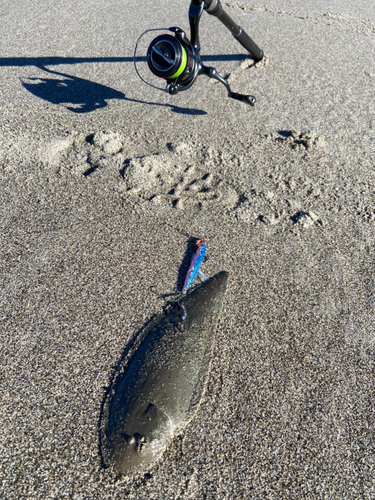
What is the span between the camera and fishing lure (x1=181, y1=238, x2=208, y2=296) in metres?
2.76

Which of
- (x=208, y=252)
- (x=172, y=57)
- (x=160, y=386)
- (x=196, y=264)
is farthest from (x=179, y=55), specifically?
(x=160, y=386)

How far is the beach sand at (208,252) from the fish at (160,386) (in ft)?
0.25

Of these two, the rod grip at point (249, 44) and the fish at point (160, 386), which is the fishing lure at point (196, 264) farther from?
the rod grip at point (249, 44)

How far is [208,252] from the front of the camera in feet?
9.77

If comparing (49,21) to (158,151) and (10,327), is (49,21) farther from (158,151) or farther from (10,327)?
(10,327)

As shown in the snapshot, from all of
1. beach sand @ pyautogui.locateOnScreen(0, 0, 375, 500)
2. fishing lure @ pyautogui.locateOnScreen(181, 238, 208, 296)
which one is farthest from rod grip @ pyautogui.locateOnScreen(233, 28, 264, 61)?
fishing lure @ pyautogui.locateOnScreen(181, 238, 208, 296)

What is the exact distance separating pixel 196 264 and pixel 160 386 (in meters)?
1.02

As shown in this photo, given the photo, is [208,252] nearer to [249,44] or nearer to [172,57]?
[172,57]

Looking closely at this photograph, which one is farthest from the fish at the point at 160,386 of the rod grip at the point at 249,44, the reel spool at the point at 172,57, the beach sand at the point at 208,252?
the rod grip at the point at 249,44

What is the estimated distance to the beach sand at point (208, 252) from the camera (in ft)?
6.58

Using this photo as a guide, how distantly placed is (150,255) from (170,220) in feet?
1.44

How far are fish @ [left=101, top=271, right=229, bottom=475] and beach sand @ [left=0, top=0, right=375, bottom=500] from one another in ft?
0.25

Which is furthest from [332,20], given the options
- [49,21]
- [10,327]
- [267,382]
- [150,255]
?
[10,327]

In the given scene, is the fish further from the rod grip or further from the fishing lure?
the rod grip
